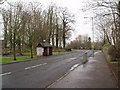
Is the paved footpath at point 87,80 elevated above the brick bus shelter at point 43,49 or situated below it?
below

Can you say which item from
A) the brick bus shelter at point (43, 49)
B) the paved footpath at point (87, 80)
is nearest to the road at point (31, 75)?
the paved footpath at point (87, 80)

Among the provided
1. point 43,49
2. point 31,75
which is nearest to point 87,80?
point 31,75

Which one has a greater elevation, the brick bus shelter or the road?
the brick bus shelter

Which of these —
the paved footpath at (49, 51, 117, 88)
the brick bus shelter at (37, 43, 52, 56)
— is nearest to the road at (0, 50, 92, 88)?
the paved footpath at (49, 51, 117, 88)

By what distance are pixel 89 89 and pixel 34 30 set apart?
23561 mm

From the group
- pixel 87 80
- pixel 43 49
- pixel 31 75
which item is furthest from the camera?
pixel 43 49

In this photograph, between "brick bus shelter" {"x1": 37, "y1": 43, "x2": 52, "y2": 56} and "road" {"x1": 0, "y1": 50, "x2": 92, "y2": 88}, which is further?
"brick bus shelter" {"x1": 37, "y1": 43, "x2": 52, "y2": 56}

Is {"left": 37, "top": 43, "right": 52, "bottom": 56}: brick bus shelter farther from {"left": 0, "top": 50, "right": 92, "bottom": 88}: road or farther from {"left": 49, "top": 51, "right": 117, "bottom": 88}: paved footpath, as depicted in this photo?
{"left": 49, "top": 51, "right": 117, "bottom": 88}: paved footpath

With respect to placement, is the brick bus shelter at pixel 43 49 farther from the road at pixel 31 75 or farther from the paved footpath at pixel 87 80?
the paved footpath at pixel 87 80

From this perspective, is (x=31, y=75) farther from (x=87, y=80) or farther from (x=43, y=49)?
(x=43, y=49)

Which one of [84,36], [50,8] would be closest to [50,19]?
[50,8]

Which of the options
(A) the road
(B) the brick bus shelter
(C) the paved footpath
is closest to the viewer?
(C) the paved footpath

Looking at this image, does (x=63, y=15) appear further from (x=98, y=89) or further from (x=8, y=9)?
(x=98, y=89)

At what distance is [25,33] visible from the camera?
98.7 ft
